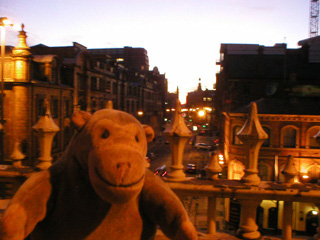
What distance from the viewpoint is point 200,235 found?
4223 mm

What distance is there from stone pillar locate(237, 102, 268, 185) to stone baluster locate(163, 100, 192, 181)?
0.81 metres

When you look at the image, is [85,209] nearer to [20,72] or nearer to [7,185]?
[7,185]

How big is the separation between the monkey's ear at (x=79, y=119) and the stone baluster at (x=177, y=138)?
69.5 inches

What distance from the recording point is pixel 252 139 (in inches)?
164

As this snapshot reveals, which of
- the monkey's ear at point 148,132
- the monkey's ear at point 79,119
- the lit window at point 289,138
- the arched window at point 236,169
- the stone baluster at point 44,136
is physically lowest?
the arched window at point 236,169

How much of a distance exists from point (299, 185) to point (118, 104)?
35.9 meters

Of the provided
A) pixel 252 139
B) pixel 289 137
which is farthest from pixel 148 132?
pixel 289 137

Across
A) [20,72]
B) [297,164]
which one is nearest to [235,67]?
[297,164]

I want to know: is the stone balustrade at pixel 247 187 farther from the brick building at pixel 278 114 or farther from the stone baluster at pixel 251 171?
the brick building at pixel 278 114

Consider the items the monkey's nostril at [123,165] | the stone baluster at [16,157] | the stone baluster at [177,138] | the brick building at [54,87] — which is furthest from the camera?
the brick building at [54,87]

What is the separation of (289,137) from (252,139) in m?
18.6

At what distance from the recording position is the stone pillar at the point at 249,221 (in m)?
4.09

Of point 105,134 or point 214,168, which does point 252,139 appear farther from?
point 105,134

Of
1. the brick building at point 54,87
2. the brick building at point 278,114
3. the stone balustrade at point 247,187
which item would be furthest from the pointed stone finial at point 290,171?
the brick building at point 54,87
